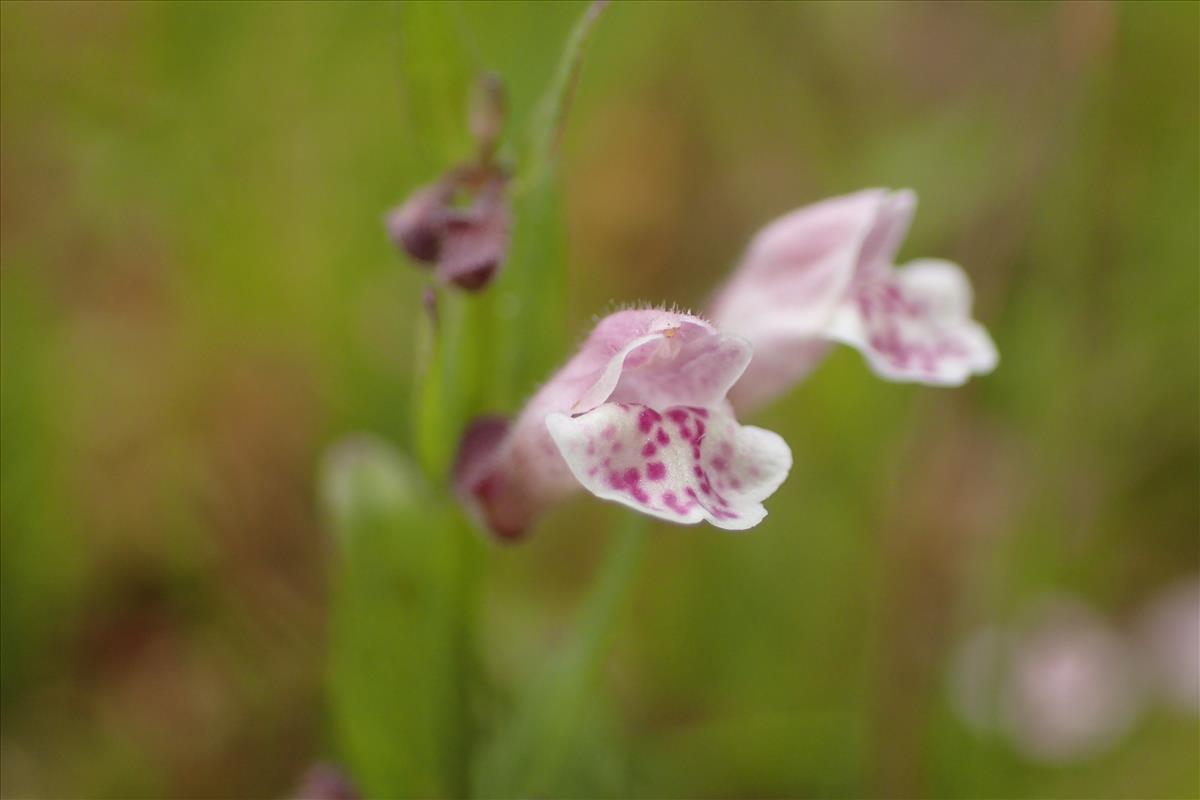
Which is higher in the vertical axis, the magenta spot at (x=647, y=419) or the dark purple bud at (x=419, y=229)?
the dark purple bud at (x=419, y=229)

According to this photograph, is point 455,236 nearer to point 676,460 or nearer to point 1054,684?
point 676,460

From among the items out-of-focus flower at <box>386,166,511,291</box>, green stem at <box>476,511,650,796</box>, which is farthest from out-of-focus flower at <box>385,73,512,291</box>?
green stem at <box>476,511,650,796</box>

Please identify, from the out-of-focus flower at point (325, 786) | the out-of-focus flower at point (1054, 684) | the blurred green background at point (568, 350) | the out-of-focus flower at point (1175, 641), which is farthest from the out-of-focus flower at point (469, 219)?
the out-of-focus flower at point (1175, 641)

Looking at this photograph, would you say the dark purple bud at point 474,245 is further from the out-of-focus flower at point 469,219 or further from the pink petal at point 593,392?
the pink petal at point 593,392

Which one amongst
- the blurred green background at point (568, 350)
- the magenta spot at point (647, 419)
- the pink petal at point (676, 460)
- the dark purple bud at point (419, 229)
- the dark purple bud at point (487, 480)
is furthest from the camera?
the blurred green background at point (568, 350)

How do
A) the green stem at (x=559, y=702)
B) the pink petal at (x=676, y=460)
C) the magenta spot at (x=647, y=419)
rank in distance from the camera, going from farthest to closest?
the green stem at (x=559, y=702)
the magenta spot at (x=647, y=419)
the pink petal at (x=676, y=460)

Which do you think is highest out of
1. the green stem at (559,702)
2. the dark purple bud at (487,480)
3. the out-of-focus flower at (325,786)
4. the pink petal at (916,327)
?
the pink petal at (916,327)

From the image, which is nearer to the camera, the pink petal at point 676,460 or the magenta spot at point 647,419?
the pink petal at point 676,460

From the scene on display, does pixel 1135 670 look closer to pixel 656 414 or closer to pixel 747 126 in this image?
pixel 747 126
